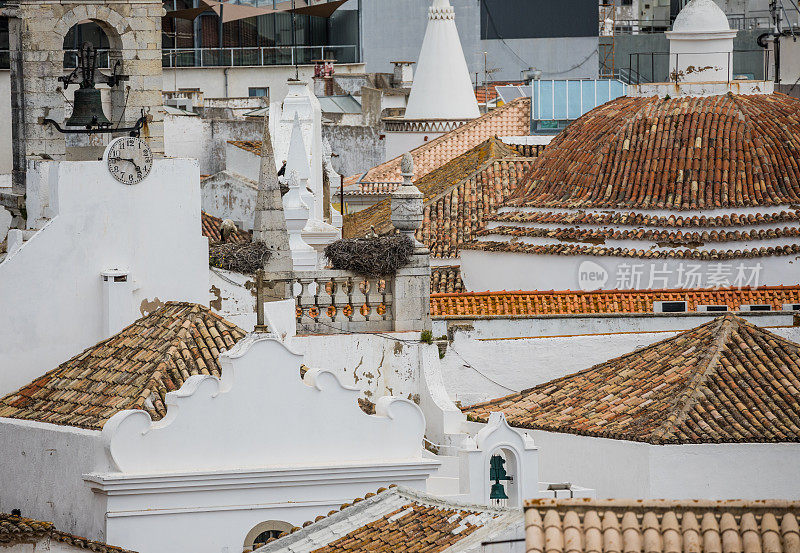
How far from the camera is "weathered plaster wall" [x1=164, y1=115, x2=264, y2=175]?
198 feet

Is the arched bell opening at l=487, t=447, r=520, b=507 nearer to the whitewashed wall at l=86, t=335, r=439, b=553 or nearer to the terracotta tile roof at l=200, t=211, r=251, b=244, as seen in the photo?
the whitewashed wall at l=86, t=335, r=439, b=553

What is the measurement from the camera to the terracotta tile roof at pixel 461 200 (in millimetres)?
42281

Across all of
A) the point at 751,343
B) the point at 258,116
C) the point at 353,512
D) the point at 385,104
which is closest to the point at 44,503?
the point at 353,512

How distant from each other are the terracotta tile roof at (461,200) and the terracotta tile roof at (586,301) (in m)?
6.65

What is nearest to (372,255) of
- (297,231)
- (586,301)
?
(297,231)

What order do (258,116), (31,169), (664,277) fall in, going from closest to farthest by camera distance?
(31,169) < (664,277) < (258,116)

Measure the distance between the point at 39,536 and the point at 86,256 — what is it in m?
5.03

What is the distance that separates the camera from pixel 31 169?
26359 mm

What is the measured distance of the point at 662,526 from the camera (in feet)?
53.5

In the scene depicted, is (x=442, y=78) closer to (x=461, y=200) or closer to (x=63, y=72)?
(x=461, y=200)

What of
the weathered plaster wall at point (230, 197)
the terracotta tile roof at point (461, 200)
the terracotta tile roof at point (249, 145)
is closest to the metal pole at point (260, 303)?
the terracotta tile roof at point (461, 200)

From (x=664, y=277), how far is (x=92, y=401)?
15.0m

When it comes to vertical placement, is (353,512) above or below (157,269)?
below

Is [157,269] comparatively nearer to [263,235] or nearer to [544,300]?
[263,235]
